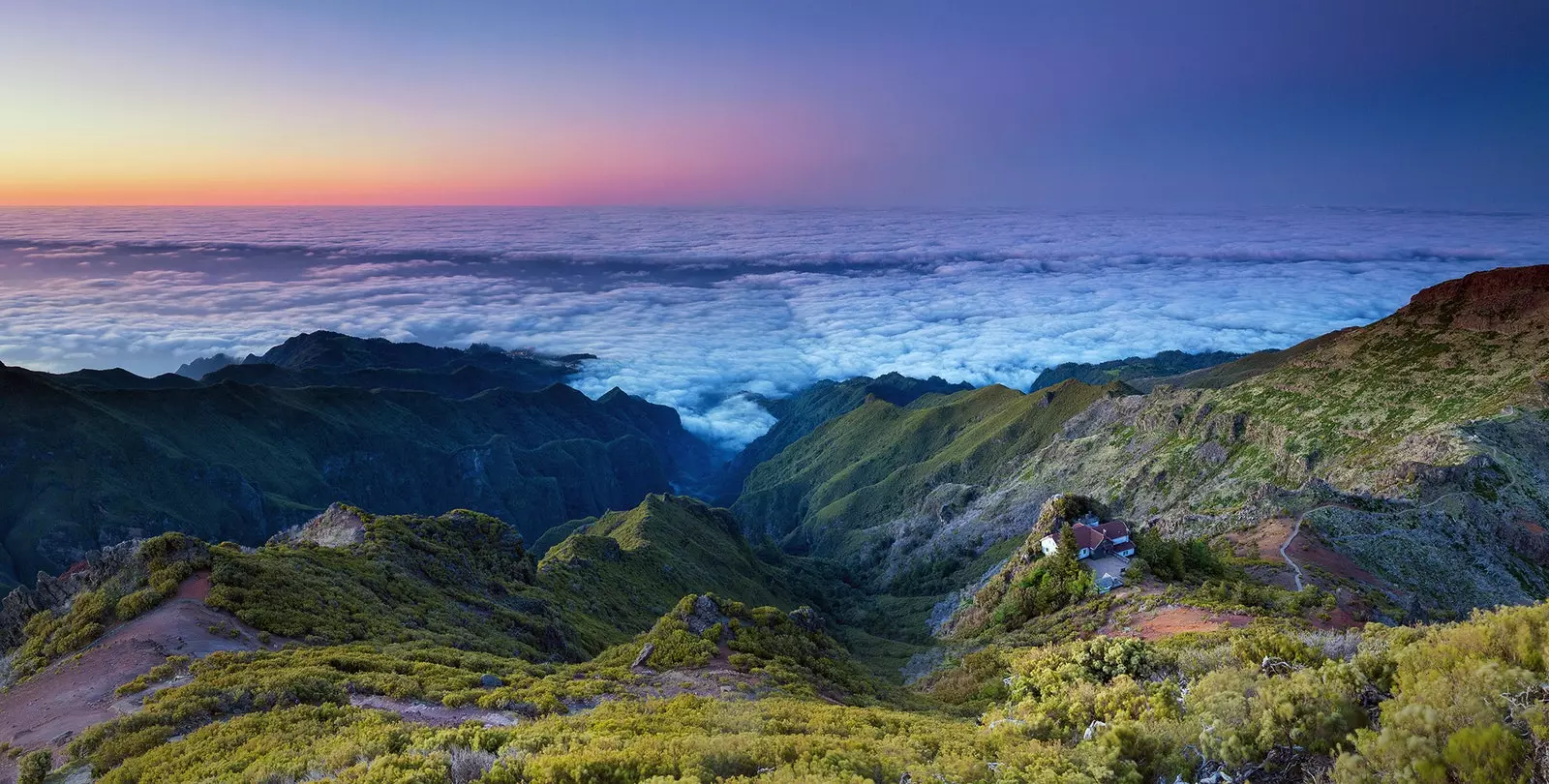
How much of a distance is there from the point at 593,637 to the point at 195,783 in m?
40.8

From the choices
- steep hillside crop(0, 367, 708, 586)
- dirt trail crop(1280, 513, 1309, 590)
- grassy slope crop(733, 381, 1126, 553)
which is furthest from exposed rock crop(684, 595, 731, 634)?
steep hillside crop(0, 367, 708, 586)

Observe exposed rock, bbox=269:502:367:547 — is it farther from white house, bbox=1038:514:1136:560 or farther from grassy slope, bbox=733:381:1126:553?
grassy slope, bbox=733:381:1126:553

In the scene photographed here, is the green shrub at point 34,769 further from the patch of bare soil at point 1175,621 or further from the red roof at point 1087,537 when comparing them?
the red roof at point 1087,537

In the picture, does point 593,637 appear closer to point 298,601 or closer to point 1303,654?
point 298,601

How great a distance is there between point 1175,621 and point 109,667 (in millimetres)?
50871

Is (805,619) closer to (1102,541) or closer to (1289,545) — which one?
(1102,541)

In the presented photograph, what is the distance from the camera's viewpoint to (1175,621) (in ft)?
130

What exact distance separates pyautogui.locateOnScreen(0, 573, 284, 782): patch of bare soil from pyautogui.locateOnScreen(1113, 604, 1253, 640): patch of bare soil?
4413 cm

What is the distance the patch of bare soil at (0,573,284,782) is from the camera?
24219 millimetres

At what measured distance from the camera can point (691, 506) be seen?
138 m

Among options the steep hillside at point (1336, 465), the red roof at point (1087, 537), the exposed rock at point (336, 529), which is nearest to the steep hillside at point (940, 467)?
the steep hillside at point (1336, 465)

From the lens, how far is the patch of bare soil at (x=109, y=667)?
24.2m

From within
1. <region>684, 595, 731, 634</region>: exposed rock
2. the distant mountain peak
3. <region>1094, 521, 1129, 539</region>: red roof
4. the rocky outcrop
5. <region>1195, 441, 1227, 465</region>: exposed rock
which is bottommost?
<region>1195, 441, 1227, 465</region>: exposed rock

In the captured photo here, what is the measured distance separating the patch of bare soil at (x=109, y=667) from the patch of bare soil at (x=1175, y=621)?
44132 millimetres
